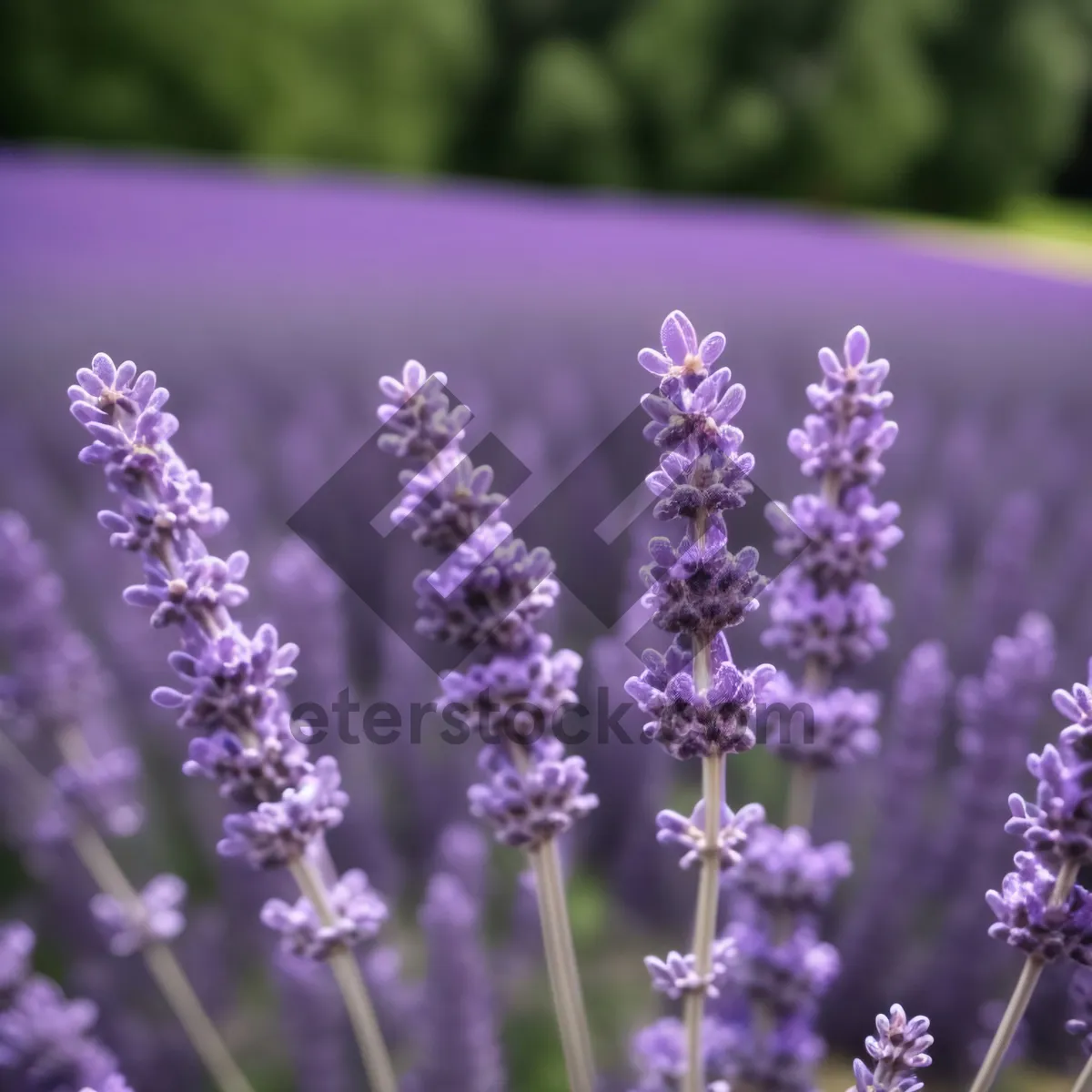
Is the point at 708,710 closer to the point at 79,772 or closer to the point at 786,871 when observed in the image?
the point at 786,871

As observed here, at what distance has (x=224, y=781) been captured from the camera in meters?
0.42

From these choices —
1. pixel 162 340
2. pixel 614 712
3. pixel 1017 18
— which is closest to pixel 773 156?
pixel 1017 18

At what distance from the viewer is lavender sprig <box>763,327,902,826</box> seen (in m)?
0.43

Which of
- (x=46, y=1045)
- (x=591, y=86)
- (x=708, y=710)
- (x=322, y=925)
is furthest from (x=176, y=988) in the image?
(x=591, y=86)

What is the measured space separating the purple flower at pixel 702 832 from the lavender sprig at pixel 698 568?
2 centimetres

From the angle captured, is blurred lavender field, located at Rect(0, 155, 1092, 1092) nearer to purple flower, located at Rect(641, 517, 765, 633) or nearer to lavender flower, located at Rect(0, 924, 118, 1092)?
lavender flower, located at Rect(0, 924, 118, 1092)

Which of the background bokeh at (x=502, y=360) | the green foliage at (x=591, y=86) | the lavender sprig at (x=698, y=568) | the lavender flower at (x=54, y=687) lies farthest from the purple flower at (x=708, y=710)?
the green foliage at (x=591, y=86)

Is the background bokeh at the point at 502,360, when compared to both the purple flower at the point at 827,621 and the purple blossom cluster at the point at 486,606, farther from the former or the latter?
the purple blossom cluster at the point at 486,606

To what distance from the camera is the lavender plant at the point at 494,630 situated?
391 millimetres

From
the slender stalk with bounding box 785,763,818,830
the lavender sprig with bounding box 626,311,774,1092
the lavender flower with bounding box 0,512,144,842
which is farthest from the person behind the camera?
the lavender flower with bounding box 0,512,144,842

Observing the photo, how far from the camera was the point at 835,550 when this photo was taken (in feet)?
1.55

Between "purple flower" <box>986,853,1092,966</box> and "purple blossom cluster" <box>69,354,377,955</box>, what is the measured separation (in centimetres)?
27

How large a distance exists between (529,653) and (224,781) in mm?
137

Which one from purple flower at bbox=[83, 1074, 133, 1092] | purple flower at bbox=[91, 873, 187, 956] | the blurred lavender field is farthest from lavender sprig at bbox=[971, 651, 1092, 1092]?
purple flower at bbox=[91, 873, 187, 956]
